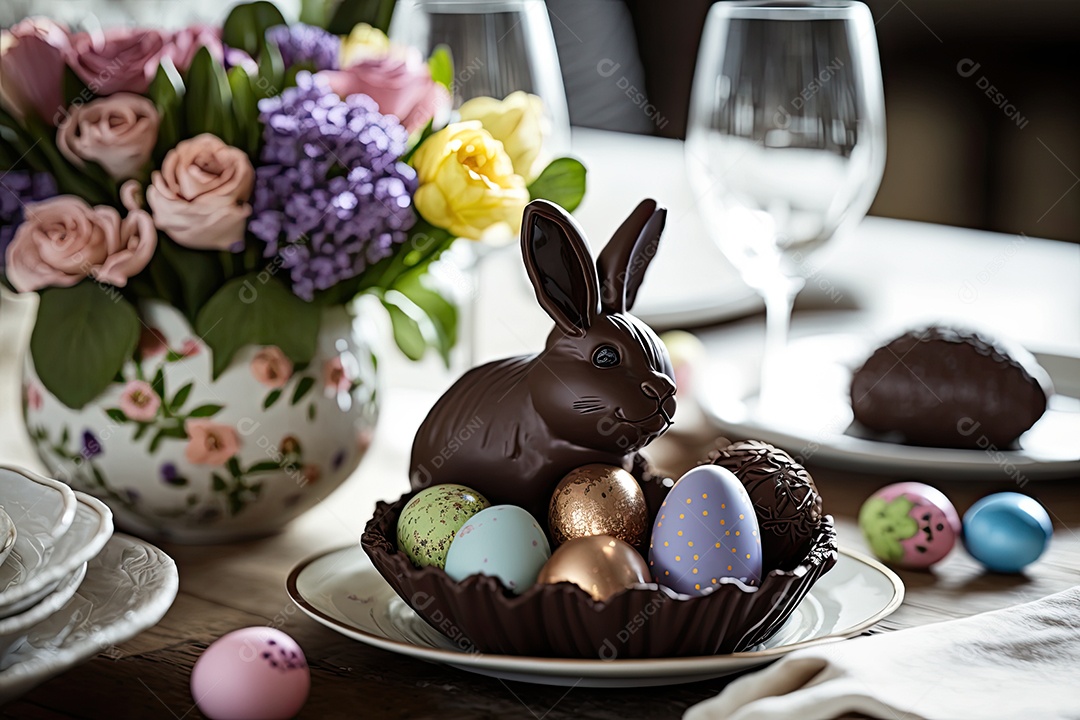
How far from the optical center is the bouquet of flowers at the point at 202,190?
67 centimetres

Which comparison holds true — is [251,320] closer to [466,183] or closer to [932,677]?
[466,183]

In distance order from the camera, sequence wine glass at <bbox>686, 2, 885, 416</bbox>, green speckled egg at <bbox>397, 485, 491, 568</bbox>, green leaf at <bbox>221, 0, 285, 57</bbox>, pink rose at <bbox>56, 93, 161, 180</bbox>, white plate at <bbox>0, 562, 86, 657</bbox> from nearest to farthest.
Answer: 1. white plate at <bbox>0, 562, 86, 657</bbox>
2. green speckled egg at <bbox>397, 485, 491, 568</bbox>
3. pink rose at <bbox>56, 93, 161, 180</bbox>
4. green leaf at <bbox>221, 0, 285, 57</bbox>
5. wine glass at <bbox>686, 2, 885, 416</bbox>

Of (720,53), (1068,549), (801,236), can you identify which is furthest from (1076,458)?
(720,53)

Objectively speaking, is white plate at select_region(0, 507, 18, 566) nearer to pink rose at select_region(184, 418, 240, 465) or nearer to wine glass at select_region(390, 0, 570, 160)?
pink rose at select_region(184, 418, 240, 465)

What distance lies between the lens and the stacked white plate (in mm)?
470

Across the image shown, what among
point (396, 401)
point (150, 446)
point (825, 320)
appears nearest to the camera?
point (150, 446)

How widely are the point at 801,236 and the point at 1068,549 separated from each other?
290 mm

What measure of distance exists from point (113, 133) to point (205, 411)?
16cm

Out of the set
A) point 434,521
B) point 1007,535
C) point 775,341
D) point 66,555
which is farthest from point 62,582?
point 775,341

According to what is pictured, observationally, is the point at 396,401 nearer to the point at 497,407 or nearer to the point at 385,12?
the point at 385,12

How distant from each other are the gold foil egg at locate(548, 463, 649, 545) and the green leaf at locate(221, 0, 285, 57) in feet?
1.18

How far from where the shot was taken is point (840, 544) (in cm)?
74

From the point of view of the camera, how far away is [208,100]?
68 centimetres

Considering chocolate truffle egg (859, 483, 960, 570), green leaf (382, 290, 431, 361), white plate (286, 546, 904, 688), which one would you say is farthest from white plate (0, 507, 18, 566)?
chocolate truffle egg (859, 483, 960, 570)
